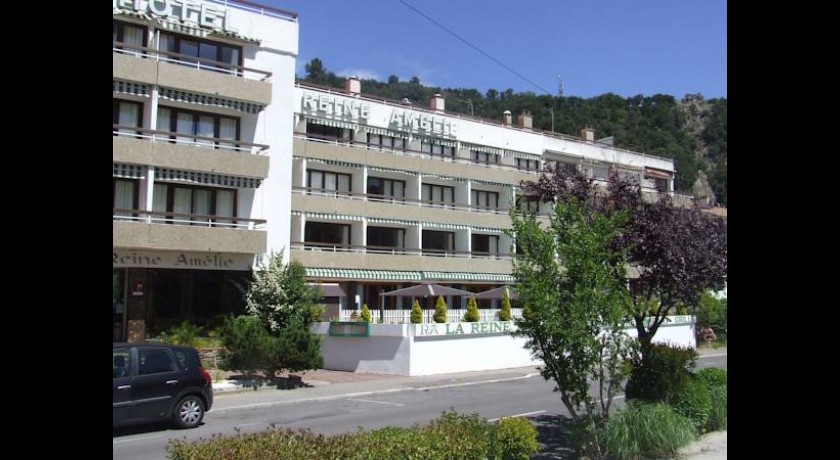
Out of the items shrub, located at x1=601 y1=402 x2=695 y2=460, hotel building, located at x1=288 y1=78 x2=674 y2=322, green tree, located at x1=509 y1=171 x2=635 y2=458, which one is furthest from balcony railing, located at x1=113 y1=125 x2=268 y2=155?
shrub, located at x1=601 y1=402 x2=695 y2=460

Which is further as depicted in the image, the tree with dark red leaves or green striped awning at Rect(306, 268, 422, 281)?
green striped awning at Rect(306, 268, 422, 281)

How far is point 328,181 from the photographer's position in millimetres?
39375

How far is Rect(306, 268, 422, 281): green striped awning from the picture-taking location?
118ft

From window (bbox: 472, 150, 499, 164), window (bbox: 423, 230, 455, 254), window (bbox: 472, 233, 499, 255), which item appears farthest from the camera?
window (bbox: 472, 233, 499, 255)

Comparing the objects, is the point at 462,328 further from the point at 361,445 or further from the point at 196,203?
the point at 361,445

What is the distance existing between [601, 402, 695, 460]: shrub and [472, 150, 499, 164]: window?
36.3 meters

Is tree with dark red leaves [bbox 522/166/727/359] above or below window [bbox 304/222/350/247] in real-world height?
below

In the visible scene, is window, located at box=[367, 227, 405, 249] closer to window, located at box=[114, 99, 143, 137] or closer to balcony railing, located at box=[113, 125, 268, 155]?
balcony railing, located at box=[113, 125, 268, 155]

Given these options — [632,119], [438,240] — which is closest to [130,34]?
[438,240]

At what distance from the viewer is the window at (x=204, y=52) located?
100 ft
